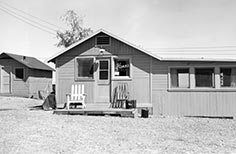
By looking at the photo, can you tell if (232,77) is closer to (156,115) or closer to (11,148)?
(156,115)

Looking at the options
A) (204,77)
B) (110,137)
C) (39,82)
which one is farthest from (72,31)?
(110,137)

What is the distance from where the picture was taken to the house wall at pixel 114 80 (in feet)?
38.7

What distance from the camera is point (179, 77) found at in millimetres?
11773

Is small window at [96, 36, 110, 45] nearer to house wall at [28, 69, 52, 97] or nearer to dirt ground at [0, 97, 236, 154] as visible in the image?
dirt ground at [0, 97, 236, 154]

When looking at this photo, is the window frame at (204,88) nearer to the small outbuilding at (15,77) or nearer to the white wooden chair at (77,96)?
the white wooden chair at (77,96)

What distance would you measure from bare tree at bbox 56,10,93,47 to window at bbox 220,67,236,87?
82.2ft

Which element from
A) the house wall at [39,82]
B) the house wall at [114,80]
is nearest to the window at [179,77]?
the house wall at [114,80]

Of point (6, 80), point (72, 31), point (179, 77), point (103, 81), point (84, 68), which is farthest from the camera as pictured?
point (72, 31)

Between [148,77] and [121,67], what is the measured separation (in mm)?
1325

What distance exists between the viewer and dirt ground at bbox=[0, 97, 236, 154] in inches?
210

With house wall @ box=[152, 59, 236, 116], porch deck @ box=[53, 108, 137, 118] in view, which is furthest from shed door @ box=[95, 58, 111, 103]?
house wall @ box=[152, 59, 236, 116]

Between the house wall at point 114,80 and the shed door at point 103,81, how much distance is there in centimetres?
21

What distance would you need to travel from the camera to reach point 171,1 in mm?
15867

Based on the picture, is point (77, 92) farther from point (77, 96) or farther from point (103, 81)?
point (103, 81)
